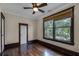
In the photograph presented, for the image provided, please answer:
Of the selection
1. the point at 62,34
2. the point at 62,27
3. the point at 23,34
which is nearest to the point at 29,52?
the point at 62,34

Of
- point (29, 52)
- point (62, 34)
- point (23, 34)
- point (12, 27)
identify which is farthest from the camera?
point (23, 34)

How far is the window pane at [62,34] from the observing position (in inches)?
155

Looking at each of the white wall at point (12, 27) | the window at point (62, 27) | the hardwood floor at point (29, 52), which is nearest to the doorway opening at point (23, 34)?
the white wall at point (12, 27)

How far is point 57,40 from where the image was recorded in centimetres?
458

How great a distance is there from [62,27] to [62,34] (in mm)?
392

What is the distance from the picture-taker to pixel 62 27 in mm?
4340

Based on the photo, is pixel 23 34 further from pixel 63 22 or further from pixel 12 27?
pixel 63 22

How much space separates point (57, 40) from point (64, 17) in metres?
1.40

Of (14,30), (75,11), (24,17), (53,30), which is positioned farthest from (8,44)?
(75,11)

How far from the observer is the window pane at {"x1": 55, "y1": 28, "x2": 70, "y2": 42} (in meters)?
3.93

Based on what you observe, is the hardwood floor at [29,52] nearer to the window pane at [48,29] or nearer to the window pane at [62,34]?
the window pane at [62,34]

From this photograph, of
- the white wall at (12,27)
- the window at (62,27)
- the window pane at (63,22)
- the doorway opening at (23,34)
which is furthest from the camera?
the doorway opening at (23,34)

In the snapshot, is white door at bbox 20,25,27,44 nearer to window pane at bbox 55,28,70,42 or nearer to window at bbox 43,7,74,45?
window at bbox 43,7,74,45

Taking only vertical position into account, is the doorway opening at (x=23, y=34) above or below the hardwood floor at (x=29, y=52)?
above
